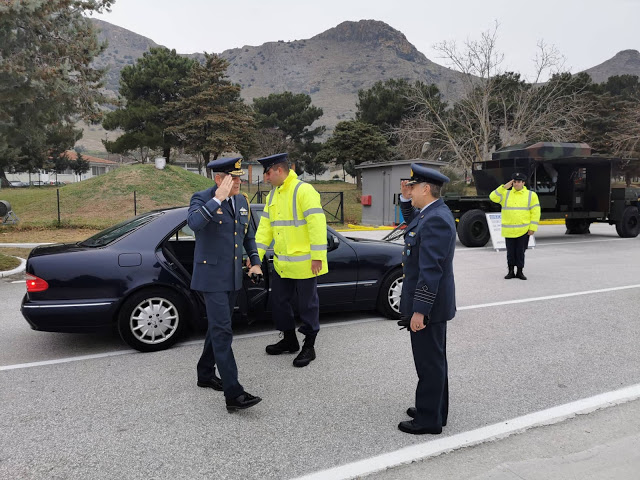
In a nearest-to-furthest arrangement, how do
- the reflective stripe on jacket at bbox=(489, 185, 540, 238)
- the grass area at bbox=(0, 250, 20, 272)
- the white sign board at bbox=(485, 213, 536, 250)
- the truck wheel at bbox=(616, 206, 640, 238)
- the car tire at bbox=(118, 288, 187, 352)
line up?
the car tire at bbox=(118, 288, 187, 352)
the reflective stripe on jacket at bbox=(489, 185, 540, 238)
the grass area at bbox=(0, 250, 20, 272)
the white sign board at bbox=(485, 213, 536, 250)
the truck wheel at bbox=(616, 206, 640, 238)

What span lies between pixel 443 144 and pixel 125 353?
2989 centimetres

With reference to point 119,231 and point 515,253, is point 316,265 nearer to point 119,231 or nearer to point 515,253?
point 119,231

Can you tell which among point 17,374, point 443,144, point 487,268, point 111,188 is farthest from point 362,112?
point 17,374

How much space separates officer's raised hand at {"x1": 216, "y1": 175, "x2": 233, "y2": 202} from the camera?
11.3 ft

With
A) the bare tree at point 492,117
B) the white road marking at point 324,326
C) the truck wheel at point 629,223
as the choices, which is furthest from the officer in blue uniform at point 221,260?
the bare tree at point 492,117

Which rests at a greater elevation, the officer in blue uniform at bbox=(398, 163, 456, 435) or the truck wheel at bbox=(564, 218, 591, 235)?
the officer in blue uniform at bbox=(398, 163, 456, 435)

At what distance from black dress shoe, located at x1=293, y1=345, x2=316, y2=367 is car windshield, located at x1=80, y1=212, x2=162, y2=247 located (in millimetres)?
1965

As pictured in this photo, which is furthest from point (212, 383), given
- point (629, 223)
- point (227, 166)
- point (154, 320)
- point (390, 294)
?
point (629, 223)

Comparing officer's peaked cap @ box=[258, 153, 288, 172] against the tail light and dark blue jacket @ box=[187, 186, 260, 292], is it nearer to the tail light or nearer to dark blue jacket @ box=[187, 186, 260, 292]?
dark blue jacket @ box=[187, 186, 260, 292]

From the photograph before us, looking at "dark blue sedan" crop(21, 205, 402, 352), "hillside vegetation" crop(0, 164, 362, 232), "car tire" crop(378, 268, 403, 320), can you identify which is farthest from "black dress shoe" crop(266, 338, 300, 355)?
"hillside vegetation" crop(0, 164, 362, 232)

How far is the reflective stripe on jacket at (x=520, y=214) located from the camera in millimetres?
8578

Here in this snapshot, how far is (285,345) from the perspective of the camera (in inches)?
190

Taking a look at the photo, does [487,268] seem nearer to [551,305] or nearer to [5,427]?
[551,305]

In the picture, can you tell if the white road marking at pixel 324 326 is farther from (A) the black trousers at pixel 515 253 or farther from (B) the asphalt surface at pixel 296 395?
(A) the black trousers at pixel 515 253
